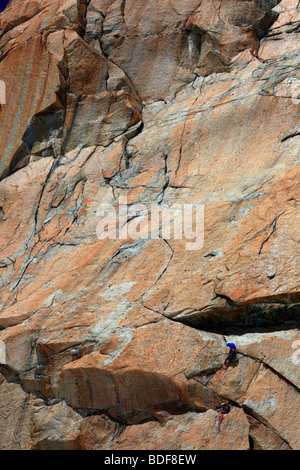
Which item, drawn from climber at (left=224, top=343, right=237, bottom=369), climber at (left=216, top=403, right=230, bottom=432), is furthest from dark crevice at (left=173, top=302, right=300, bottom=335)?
climber at (left=216, top=403, right=230, bottom=432)

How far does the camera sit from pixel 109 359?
241 inches

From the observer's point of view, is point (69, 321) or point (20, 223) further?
point (20, 223)

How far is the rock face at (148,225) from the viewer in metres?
5.78

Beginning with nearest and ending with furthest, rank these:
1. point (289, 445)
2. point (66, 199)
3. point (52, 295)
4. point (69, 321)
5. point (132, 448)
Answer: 1. point (289, 445)
2. point (132, 448)
3. point (69, 321)
4. point (52, 295)
5. point (66, 199)

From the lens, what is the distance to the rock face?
578 cm

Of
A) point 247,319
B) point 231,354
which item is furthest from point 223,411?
point 247,319

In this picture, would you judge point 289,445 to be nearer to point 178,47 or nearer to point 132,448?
point 132,448

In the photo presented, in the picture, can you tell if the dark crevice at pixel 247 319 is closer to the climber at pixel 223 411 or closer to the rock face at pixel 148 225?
the rock face at pixel 148 225

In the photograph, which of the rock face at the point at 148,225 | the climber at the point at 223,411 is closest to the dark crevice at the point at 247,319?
the rock face at the point at 148,225

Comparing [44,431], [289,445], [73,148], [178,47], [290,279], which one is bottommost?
[289,445]

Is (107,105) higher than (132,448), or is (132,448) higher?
(107,105)

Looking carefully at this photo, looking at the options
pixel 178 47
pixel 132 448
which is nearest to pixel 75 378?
pixel 132 448

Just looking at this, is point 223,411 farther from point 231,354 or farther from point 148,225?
point 148,225
